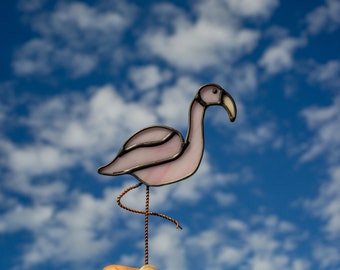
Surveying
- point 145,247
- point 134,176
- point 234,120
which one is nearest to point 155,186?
point 134,176

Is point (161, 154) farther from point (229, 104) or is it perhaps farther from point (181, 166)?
point (229, 104)

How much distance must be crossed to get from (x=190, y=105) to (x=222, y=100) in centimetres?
37

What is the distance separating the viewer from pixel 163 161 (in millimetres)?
5898

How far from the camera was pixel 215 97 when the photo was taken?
607 centimetres

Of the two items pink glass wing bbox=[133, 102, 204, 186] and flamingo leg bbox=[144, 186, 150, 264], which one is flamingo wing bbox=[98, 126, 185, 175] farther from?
flamingo leg bbox=[144, 186, 150, 264]

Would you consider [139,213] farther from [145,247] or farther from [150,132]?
[150,132]

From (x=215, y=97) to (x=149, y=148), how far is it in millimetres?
938

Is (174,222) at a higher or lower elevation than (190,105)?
lower

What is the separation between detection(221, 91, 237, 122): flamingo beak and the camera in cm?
600

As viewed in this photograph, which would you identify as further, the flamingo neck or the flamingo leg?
the flamingo neck

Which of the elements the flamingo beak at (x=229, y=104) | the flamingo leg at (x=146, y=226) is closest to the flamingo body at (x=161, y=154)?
the flamingo beak at (x=229, y=104)

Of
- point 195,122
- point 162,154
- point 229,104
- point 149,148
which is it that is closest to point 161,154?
point 162,154

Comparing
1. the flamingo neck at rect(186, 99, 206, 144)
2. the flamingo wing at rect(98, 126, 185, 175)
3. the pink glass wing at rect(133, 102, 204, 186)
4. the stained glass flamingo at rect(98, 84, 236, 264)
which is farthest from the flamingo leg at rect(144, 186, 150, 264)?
the flamingo neck at rect(186, 99, 206, 144)

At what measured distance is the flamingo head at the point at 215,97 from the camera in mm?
6023
